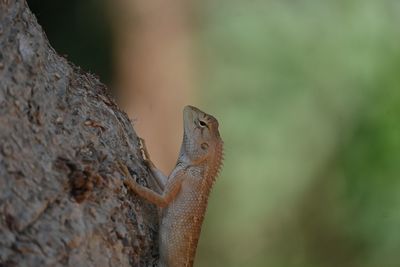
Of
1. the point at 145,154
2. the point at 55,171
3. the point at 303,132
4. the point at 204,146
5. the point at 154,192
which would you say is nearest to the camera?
the point at 55,171

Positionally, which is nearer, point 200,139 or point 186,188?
point 186,188

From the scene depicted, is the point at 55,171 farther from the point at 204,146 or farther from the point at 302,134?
the point at 302,134

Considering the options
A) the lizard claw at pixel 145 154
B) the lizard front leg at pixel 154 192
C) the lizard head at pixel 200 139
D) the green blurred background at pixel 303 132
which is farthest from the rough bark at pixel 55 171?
the green blurred background at pixel 303 132

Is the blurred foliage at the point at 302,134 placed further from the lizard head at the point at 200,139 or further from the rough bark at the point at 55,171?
the rough bark at the point at 55,171

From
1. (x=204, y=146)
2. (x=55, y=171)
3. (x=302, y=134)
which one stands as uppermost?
(x=302, y=134)

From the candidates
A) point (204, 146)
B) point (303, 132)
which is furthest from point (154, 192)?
point (303, 132)

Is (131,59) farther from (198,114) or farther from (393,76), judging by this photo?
(198,114)

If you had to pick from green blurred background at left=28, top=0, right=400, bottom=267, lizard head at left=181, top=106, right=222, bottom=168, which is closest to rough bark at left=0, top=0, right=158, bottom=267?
lizard head at left=181, top=106, right=222, bottom=168

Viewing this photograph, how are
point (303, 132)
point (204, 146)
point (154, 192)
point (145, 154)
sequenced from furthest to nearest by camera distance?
point (303, 132)
point (204, 146)
point (145, 154)
point (154, 192)
